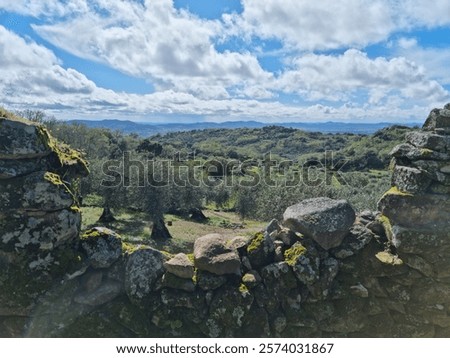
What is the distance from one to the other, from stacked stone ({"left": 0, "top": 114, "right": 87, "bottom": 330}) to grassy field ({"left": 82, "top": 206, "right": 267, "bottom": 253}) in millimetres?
37617

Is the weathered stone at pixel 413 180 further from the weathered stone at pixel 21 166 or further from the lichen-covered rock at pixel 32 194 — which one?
the weathered stone at pixel 21 166

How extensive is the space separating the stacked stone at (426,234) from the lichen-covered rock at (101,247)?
321 inches

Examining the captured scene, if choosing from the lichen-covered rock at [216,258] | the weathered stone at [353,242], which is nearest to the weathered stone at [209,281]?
the lichen-covered rock at [216,258]

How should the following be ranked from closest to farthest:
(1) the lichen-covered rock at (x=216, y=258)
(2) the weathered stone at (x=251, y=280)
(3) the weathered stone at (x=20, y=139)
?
1. (3) the weathered stone at (x=20, y=139)
2. (1) the lichen-covered rock at (x=216, y=258)
3. (2) the weathered stone at (x=251, y=280)

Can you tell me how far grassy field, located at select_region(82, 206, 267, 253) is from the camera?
5006 centimetres

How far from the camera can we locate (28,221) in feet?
32.2

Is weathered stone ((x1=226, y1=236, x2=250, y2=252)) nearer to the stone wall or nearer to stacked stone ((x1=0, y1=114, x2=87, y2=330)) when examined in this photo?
the stone wall

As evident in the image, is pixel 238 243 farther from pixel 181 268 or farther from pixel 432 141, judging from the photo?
pixel 432 141

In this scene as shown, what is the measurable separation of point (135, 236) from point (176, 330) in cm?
4426

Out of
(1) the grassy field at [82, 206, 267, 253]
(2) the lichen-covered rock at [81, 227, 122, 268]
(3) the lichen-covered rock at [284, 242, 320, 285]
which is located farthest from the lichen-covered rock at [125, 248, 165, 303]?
(1) the grassy field at [82, 206, 267, 253]

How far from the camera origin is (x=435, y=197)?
1070 cm

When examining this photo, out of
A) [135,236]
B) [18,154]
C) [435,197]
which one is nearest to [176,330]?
[18,154]

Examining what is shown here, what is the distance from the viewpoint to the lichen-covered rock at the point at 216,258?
10.2 metres

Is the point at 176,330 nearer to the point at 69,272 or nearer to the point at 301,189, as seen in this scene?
the point at 69,272
